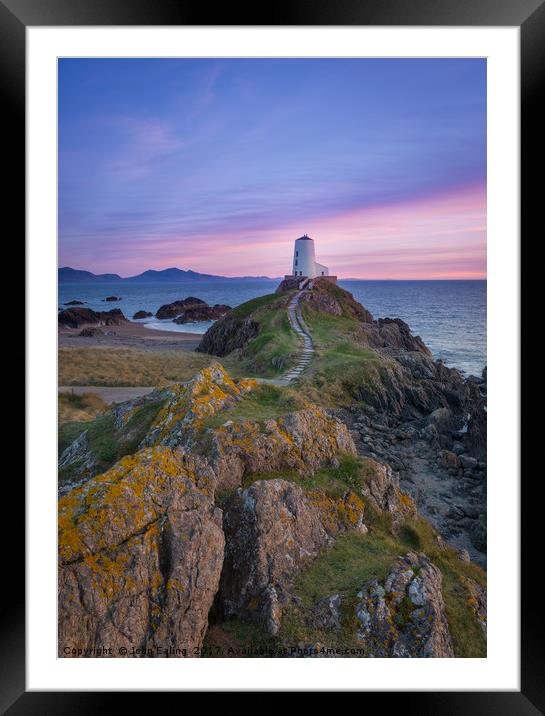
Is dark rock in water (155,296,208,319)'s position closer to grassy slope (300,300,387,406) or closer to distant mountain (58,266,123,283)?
grassy slope (300,300,387,406)

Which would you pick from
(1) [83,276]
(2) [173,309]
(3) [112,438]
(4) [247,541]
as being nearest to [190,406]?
(3) [112,438]

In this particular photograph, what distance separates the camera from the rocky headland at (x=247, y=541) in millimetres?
5297

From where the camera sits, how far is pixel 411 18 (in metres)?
5.66

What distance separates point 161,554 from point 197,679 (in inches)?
73.6

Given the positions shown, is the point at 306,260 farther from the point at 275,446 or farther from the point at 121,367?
the point at 275,446

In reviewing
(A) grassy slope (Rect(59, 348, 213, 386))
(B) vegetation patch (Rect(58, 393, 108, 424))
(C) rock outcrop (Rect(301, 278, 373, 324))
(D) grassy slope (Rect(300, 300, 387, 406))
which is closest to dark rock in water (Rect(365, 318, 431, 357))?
(D) grassy slope (Rect(300, 300, 387, 406))

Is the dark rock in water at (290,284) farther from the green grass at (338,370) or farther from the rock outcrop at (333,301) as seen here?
the green grass at (338,370)

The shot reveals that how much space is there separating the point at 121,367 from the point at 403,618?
12.4 metres

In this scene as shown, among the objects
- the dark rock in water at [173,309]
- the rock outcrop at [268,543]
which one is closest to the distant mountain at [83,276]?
the rock outcrop at [268,543]

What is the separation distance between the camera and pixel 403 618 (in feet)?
17.9
